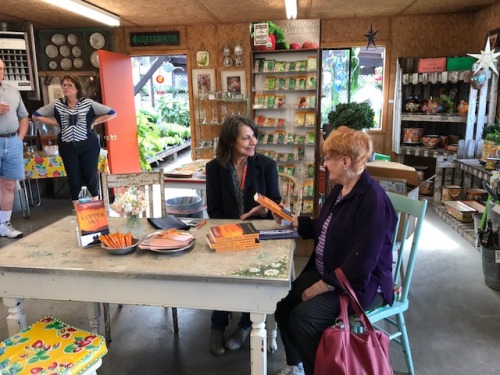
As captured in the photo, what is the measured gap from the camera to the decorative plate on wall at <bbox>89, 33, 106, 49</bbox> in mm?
6688

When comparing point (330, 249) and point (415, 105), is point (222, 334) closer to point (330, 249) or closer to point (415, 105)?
point (330, 249)

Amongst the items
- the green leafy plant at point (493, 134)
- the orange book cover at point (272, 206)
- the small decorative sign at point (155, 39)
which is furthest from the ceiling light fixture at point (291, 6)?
the orange book cover at point (272, 206)

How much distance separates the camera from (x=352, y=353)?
5.15 ft

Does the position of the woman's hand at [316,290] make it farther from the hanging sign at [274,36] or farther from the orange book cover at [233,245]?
the hanging sign at [274,36]

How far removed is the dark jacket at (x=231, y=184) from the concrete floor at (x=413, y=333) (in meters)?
0.83

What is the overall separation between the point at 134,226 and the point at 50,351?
655mm

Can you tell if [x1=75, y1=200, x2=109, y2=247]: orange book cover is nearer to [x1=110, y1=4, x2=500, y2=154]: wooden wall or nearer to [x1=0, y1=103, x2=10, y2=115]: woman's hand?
[x1=0, y1=103, x2=10, y2=115]: woman's hand

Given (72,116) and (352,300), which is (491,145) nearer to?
(352,300)

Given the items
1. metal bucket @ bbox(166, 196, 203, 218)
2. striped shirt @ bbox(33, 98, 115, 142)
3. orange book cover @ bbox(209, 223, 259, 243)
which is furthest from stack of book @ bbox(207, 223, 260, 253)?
striped shirt @ bbox(33, 98, 115, 142)

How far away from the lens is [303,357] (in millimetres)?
1830

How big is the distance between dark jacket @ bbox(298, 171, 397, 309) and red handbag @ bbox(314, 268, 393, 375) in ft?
0.47

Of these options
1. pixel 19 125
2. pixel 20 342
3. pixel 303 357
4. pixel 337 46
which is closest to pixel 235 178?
pixel 303 357

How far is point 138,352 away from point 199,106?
4.50m

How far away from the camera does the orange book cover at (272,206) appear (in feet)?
6.55
